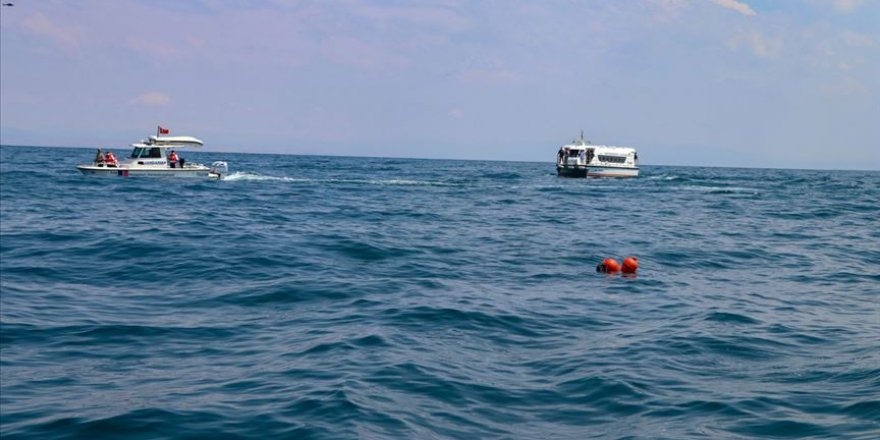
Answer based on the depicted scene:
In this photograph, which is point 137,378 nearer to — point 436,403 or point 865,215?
point 436,403

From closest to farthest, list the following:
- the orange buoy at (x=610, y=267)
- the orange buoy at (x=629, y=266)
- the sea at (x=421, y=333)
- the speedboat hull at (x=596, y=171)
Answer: the sea at (x=421, y=333) < the orange buoy at (x=610, y=267) < the orange buoy at (x=629, y=266) < the speedboat hull at (x=596, y=171)

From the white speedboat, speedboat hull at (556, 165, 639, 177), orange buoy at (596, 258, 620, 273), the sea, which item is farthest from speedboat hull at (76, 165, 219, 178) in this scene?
speedboat hull at (556, 165, 639, 177)

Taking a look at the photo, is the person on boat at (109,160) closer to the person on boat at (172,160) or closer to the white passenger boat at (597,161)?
the person on boat at (172,160)

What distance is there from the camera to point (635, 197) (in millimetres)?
53594

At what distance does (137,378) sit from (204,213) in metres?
22.1

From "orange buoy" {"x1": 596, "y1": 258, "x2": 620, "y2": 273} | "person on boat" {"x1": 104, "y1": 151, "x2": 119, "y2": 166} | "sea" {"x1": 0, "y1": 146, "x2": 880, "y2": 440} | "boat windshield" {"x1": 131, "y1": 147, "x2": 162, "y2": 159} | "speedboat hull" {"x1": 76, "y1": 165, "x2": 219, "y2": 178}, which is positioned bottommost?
"sea" {"x1": 0, "y1": 146, "x2": 880, "y2": 440}

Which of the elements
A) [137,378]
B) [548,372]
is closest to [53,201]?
[137,378]

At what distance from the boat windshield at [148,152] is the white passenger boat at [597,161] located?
4115 centimetres

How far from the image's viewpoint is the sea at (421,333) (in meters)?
8.82

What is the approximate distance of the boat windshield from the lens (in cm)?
5159

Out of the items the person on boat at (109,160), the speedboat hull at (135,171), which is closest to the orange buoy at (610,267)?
the speedboat hull at (135,171)

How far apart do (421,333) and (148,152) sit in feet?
143

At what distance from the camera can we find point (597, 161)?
3051 inches

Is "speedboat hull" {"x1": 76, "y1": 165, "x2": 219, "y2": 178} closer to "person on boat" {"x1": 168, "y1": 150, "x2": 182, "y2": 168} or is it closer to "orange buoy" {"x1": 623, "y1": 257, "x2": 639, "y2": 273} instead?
"person on boat" {"x1": 168, "y1": 150, "x2": 182, "y2": 168}
